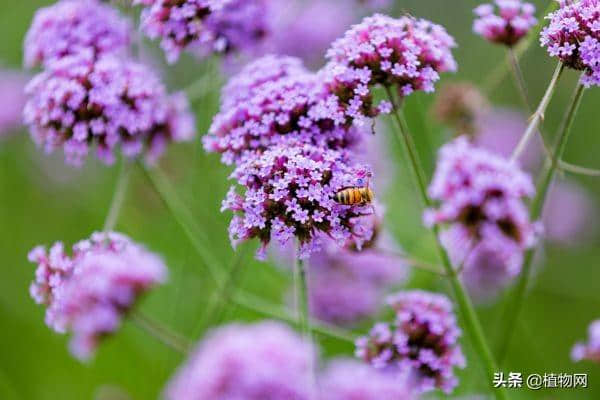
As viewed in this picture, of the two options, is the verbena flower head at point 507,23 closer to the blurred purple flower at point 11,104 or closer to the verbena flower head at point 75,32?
the verbena flower head at point 75,32

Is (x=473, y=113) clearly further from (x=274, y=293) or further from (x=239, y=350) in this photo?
(x=239, y=350)

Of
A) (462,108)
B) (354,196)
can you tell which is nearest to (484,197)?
(354,196)

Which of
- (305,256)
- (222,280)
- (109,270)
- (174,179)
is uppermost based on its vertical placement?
(174,179)

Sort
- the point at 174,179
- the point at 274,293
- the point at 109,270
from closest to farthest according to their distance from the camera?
1. the point at 109,270
2. the point at 274,293
3. the point at 174,179

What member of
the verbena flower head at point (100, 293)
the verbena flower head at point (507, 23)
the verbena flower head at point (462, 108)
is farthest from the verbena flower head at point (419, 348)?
the verbena flower head at point (462, 108)

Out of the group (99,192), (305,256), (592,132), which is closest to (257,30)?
(305,256)

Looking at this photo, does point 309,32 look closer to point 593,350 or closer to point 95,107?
point 95,107

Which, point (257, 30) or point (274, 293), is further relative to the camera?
point (274, 293)
